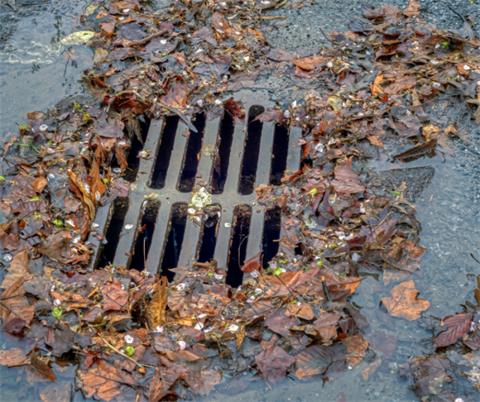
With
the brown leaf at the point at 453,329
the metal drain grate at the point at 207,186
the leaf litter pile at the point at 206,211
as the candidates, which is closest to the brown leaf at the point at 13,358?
the leaf litter pile at the point at 206,211

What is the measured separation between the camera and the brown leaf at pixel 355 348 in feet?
4.51

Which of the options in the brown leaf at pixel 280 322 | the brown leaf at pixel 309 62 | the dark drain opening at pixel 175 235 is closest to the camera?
the brown leaf at pixel 280 322

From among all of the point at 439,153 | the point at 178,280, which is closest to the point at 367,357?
the point at 178,280

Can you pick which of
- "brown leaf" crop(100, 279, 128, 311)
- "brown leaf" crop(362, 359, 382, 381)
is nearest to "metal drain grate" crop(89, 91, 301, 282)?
"brown leaf" crop(100, 279, 128, 311)

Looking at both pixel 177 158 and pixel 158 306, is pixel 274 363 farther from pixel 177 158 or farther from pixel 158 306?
pixel 177 158

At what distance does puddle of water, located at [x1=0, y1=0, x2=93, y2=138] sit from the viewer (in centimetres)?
205

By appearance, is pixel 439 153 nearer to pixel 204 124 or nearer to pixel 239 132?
pixel 239 132

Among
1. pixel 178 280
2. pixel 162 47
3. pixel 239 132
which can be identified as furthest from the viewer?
pixel 162 47

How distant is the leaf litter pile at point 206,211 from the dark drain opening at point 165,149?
0.23 feet

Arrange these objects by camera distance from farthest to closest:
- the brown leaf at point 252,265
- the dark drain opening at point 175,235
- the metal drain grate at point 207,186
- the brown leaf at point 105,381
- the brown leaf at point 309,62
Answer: the brown leaf at point 309,62 < the dark drain opening at point 175,235 < the metal drain grate at point 207,186 < the brown leaf at point 252,265 < the brown leaf at point 105,381

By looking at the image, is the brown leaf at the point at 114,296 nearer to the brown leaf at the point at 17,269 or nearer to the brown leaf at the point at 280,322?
the brown leaf at the point at 17,269

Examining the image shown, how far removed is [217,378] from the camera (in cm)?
135

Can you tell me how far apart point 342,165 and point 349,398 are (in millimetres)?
933

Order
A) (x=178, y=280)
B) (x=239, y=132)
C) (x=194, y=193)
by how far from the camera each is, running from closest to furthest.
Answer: (x=178, y=280)
(x=194, y=193)
(x=239, y=132)
